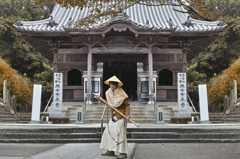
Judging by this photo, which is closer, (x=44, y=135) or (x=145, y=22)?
(x=44, y=135)

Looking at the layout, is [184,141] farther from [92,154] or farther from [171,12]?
[171,12]

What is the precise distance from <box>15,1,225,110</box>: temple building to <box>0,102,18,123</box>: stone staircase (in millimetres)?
3635

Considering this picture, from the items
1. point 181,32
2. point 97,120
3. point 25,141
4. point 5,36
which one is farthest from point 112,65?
point 5,36

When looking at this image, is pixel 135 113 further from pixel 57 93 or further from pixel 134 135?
pixel 134 135

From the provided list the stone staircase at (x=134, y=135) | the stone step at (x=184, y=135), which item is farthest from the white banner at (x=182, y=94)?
the stone step at (x=184, y=135)

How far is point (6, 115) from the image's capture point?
13898 mm

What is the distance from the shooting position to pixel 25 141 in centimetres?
793

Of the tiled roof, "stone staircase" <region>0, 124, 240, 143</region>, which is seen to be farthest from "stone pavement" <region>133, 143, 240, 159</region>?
the tiled roof

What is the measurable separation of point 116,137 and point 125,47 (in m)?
10.3

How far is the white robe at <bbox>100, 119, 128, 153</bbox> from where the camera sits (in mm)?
5531

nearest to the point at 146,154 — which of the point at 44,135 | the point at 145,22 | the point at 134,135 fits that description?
the point at 134,135

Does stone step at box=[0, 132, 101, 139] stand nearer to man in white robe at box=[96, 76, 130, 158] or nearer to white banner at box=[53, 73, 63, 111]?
man in white robe at box=[96, 76, 130, 158]

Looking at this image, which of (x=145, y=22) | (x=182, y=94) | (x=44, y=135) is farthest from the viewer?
(x=145, y=22)

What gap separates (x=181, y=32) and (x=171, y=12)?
16.2ft
